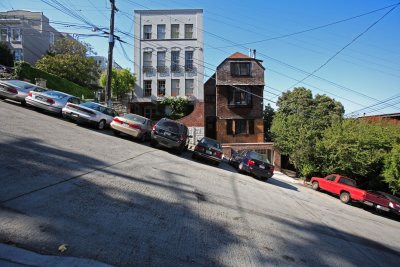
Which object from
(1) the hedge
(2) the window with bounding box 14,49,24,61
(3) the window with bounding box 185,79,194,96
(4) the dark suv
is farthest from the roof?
(2) the window with bounding box 14,49,24,61

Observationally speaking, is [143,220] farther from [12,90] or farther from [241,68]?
[241,68]

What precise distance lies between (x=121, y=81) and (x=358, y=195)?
2414 cm

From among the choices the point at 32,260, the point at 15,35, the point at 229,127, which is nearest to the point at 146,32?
the point at 229,127

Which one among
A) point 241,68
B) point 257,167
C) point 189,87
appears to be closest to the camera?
point 257,167

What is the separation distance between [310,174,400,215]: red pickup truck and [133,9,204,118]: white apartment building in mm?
19018

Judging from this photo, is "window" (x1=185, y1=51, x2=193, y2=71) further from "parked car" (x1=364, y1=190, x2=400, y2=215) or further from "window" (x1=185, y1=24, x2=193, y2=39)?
"parked car" (x1=364, y1=190, x2=400, y2=215)

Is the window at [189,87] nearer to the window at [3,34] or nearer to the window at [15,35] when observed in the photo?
the window at [15,35]

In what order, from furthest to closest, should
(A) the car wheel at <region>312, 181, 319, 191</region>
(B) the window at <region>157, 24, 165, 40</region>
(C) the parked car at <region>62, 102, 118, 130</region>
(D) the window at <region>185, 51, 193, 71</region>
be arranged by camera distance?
1. (B) the window at <region>157, 24, 165, 40</region>
2. (D) the window at <region>185, 51, 193, 71</region>
3. (A) the car wheel at <region>312, 181, 319, 191</region>
4. (C) the parked car at <region>62, 102, 118, 130</region>

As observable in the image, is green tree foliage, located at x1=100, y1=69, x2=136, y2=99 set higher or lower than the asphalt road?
higher

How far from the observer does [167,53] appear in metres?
35.1

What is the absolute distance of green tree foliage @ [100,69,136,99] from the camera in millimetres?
32438

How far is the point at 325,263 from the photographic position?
18.0ft

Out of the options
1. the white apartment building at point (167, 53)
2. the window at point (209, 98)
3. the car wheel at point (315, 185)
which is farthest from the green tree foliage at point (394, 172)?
the white apartment building at point (167, 53)

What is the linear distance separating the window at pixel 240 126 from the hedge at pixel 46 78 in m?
18.2
